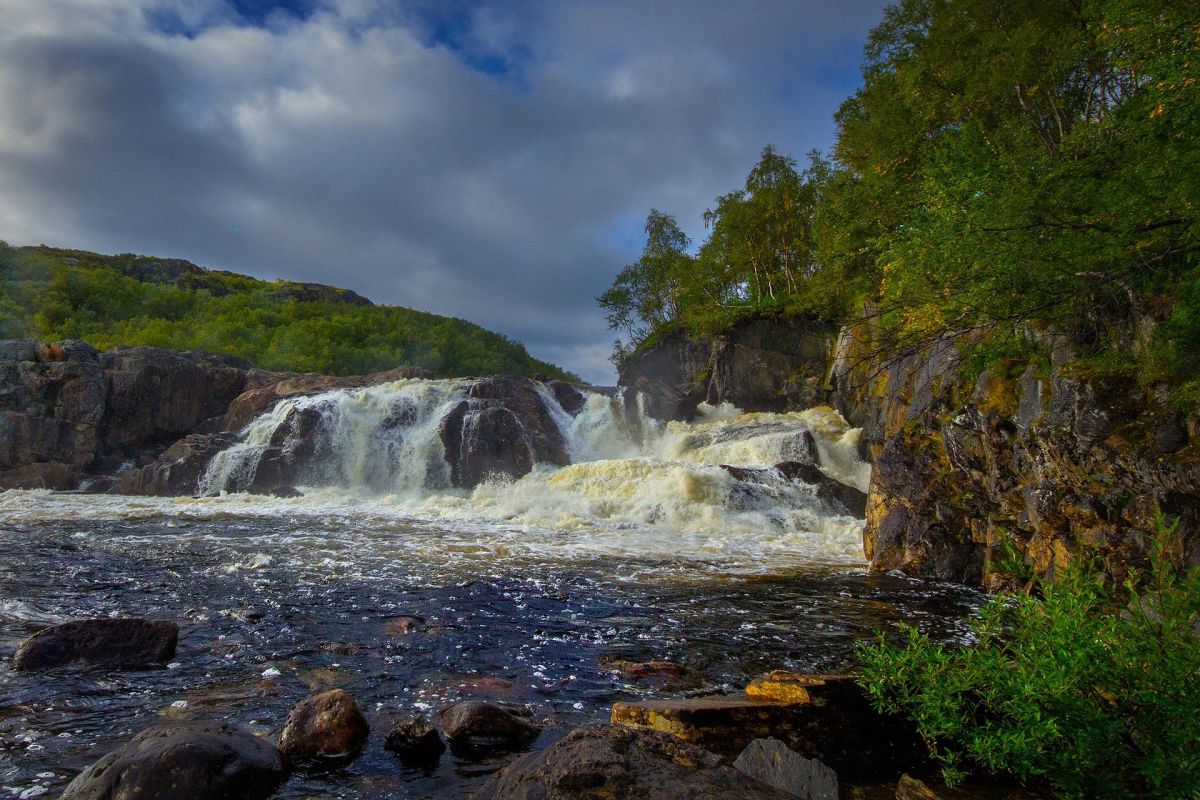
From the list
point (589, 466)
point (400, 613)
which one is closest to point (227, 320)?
point (589, 466)

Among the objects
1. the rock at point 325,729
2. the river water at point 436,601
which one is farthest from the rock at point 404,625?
the rock at point 325,729

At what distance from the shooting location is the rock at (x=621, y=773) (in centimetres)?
280

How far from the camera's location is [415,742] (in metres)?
4.60

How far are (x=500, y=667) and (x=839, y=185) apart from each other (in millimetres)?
22335

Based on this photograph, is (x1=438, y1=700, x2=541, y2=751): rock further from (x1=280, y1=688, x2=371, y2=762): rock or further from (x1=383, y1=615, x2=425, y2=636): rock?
(x1=383, y1=615, x2=425, y2=636): rock

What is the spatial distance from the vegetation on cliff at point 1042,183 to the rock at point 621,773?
6038mm

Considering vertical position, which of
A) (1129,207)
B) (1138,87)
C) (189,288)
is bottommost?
A: (1129,207)

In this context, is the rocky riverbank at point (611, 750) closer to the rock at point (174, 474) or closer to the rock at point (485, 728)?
the rock at point (485, 728)

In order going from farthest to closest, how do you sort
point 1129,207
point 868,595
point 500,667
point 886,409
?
point 886,409 → point 868,595 → point 1129,207 → point 500,667

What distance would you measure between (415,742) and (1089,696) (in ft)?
14.1

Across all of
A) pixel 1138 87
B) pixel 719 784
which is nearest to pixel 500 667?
pixel 719 784

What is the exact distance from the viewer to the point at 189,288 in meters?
78.1

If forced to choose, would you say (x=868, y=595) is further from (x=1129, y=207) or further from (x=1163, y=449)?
(x=1129, y=207)

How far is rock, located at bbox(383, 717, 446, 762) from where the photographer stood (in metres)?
4.57
